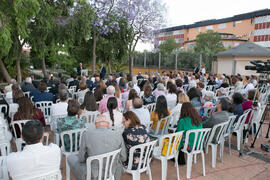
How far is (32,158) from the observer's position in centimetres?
191

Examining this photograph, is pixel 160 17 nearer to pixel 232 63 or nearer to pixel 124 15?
pixel 124 15

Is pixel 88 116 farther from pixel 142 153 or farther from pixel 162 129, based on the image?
pixel 142 153

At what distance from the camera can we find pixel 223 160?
380 cm

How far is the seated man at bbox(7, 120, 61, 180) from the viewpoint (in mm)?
1865

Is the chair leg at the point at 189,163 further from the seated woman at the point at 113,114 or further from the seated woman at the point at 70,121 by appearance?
the seated woman at the point at 70,121

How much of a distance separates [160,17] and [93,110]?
42.9ft

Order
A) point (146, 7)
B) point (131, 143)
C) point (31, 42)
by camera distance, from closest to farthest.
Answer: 1. point (131, 143)
2. point (31, 42)
3. point (146, 7)

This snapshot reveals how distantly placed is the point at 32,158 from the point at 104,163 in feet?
2.41

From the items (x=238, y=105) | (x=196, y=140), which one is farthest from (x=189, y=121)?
(x=238, y=105)

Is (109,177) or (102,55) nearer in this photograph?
(109,177)

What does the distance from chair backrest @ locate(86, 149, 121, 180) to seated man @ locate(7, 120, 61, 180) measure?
0.35 meters

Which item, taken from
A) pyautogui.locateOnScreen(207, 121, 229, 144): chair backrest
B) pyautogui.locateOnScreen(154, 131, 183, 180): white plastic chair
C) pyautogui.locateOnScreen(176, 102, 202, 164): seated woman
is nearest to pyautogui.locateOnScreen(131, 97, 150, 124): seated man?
pyautogui.locateOnScreen(176, 102, 202, 164): seated woman

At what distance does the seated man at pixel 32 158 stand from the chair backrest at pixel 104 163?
1.14 ft

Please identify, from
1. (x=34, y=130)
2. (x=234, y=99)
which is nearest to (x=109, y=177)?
(x=34, y=130)
